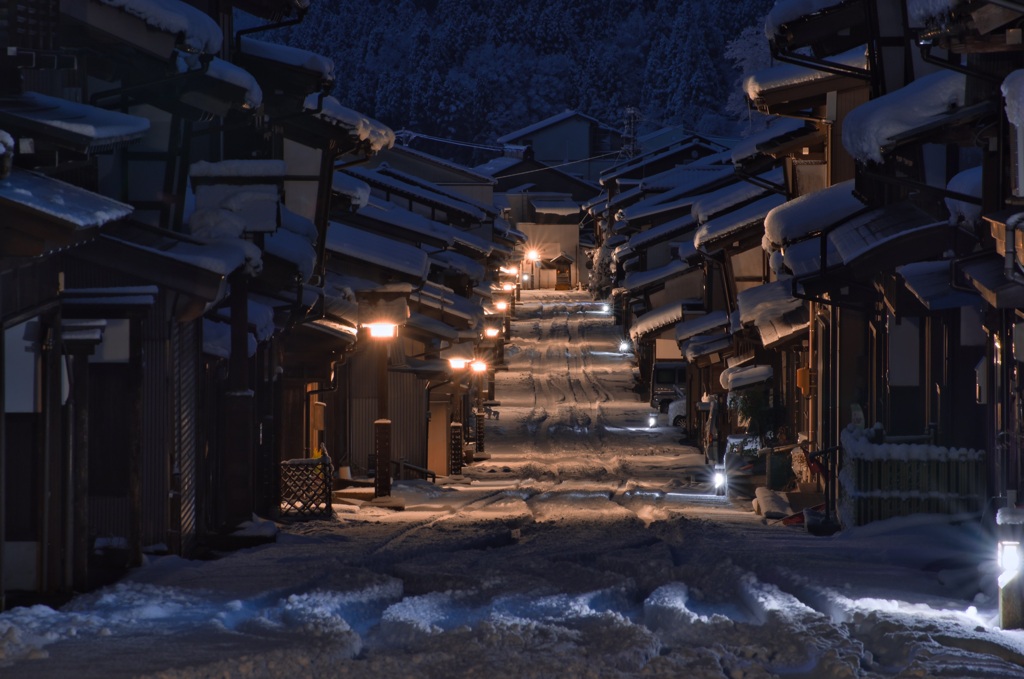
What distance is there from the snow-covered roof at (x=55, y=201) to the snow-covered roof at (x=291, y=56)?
30.8ft

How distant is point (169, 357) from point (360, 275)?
1857 centimetres

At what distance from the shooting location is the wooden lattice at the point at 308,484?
20.5 meters

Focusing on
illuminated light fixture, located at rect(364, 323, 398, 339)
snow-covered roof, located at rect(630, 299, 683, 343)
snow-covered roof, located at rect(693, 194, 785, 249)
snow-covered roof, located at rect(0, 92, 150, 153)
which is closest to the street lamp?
illuminated light fixture, located at rect(364, 323, 398, 339)

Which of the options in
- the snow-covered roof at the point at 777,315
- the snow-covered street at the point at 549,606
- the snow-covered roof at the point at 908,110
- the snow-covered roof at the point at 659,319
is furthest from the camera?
the snow-covered roof at the point at 659,319

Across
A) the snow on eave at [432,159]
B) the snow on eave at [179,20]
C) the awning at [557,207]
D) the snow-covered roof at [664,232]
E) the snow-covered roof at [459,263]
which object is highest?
the awning at [557,207]

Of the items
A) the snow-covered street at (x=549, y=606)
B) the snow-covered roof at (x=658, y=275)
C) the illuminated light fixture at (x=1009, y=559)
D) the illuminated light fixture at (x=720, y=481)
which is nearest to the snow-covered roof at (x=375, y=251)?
the illuminated light fixture at (x=720, y=481)

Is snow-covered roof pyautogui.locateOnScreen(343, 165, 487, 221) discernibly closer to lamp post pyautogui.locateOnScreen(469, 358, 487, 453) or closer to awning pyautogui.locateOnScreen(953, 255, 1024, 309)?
lamp post pyautogui.locateOnScreen(469, 358, 487, 453)

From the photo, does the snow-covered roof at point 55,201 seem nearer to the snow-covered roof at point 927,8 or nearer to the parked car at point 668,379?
the snow-covered roof at point 927,8

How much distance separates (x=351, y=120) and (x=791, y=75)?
7.92 metres

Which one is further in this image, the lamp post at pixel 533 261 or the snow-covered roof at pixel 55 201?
the lamp post at pixel 533 261

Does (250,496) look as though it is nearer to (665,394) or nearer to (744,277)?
(744,277)

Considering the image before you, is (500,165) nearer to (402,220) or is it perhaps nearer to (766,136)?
(402,220)

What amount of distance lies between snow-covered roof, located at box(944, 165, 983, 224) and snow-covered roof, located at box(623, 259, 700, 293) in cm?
3190

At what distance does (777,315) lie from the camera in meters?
26.2
